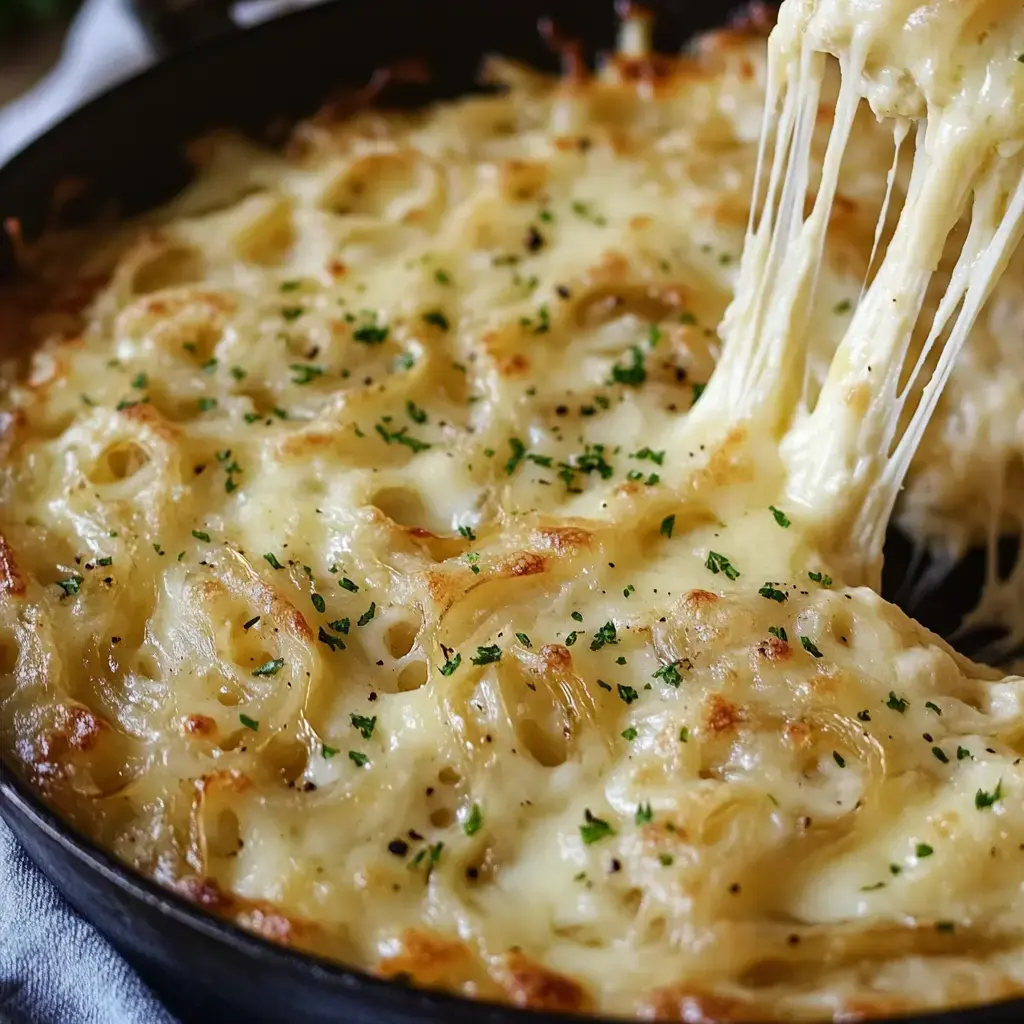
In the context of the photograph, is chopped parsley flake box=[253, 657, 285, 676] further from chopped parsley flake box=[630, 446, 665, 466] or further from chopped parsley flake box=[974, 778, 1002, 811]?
chopped parsley flake box=[974, 778, 1002, 811]

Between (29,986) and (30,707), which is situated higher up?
(30,707)

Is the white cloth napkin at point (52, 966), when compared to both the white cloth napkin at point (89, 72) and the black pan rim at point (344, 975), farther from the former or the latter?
the white cloth napkin at point (89, 72)

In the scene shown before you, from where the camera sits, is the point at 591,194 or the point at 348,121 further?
the point at 348,121

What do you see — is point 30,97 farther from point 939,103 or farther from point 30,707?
point 939,103

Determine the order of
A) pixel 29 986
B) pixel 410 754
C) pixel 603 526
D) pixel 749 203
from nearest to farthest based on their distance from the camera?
pixel 410 754 < pixel 29 986 < pixel 603 526 < pixel 749 203

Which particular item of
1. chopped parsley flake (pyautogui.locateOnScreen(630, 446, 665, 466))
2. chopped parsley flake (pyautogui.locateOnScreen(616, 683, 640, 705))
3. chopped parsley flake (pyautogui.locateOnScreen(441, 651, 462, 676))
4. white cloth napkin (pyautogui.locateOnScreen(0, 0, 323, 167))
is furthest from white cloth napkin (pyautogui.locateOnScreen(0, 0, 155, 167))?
chopped parsley flake (pyautogui.locateOnScreen(616, 683, 640, 705))

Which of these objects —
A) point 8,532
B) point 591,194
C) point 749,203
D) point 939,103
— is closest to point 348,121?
point 591,194

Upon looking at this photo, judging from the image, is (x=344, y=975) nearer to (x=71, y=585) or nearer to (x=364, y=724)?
(x=364, y=724)

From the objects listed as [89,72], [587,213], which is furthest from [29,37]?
[587,213]
